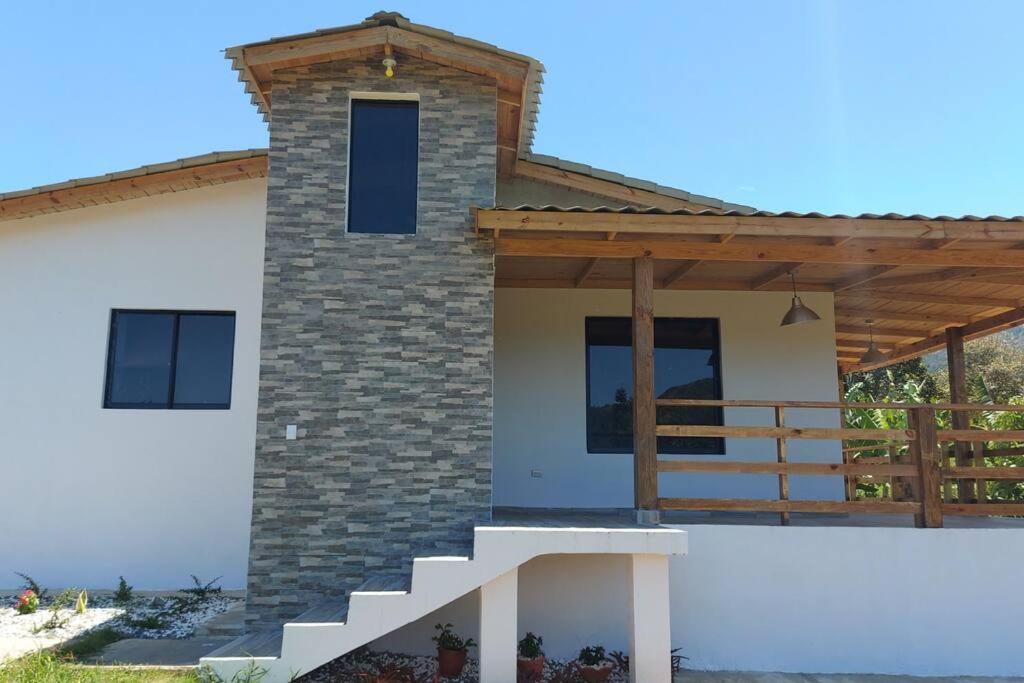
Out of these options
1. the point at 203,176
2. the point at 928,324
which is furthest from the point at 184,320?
the point at 928,324

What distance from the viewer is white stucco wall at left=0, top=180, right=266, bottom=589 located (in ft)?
29.8

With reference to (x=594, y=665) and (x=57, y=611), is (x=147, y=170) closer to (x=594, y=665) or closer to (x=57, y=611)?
(x=57, y=611)

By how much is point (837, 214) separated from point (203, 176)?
7.41m

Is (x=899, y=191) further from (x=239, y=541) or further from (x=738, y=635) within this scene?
(x=239, y=541)

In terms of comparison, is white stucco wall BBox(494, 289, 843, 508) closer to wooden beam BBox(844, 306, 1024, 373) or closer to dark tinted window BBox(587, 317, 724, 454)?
dark tinted window BBox(587, 317, 724, 454)

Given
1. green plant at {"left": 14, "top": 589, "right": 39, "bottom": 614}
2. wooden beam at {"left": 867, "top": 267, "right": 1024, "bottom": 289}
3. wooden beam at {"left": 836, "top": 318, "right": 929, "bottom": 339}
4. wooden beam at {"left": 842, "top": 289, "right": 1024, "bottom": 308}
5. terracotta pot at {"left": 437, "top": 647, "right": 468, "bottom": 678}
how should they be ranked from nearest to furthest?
terracotta pot at {"left": 437, "top": 647, "right": 468, "bottom": 678} → green plant at {"left": 14, "top": 589, "right": 39, "bottom": 614} → wooden beam at {"left": 867, "top": 267, "right": 1024, "bottom": 289} → wooden beam at {"left": 842, "top": 289, "right": 1024, "bottom": 308} → wooden beam at {"left": 836, "top": 318, "right": 929, "bottom": 339}

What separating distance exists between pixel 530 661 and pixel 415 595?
1.27 meters

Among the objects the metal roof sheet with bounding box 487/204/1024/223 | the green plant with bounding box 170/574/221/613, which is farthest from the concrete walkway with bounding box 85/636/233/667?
the metal roof sheet with bounding box 487/204/1024/223

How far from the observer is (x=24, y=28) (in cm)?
1476

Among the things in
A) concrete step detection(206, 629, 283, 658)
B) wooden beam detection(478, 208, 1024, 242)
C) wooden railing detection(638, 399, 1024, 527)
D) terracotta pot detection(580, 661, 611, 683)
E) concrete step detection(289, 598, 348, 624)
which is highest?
wooden beam detection(478, 208, 1024, 242)

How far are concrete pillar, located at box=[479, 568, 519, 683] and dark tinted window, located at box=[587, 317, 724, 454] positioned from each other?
3.60 metres

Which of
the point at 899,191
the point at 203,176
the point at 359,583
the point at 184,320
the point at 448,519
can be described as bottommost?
the point at 359,583

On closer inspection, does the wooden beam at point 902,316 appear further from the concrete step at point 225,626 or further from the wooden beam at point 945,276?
the concrete step at point 225,626

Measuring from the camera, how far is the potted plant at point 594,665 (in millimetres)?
6281
